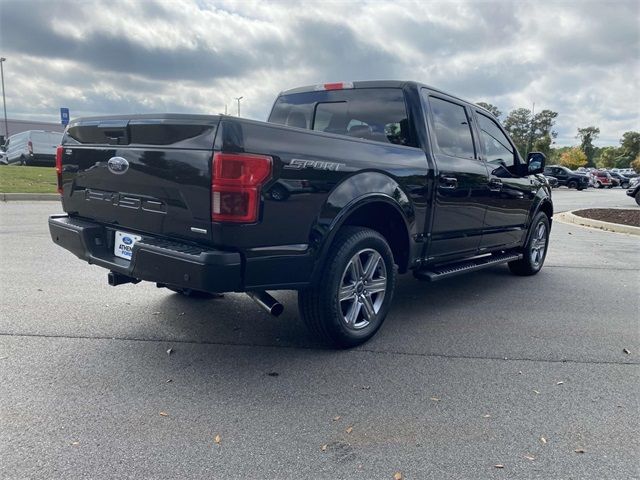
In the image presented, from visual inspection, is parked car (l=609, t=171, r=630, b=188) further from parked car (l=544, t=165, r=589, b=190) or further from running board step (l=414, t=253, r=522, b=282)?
running board step (l=414, t=253, r=522, b=282)

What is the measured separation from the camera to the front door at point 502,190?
530 centimetres

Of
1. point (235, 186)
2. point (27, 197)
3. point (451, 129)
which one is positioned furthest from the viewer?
point (27, 197)

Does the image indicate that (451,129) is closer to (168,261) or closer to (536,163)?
(536,163)

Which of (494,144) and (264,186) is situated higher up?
(494,144)

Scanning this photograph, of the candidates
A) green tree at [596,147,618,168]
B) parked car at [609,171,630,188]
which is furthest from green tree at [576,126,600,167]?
parked car at [609,171,630,188]

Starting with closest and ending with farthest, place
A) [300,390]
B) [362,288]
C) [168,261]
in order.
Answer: [168,261], [300,390], [362,288]

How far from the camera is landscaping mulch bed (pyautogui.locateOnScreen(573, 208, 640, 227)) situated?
12.6 m

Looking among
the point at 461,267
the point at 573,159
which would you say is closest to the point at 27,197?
the point at 461,267

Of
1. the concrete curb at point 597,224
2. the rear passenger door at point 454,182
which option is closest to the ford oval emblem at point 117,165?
the rear passenger door at point 454,182

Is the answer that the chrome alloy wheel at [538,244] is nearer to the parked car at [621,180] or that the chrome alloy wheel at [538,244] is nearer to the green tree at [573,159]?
the parked car at [621,180]

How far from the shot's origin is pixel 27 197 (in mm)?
12883

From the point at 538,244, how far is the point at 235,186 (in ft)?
16.9

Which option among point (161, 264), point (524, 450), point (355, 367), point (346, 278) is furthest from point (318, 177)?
point (524, 450)

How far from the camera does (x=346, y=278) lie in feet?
12.1
